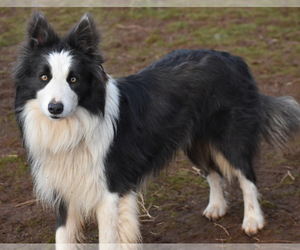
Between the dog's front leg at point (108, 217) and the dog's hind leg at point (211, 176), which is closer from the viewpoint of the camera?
the dog's front leg at point (108, 217)

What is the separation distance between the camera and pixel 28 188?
4910mm

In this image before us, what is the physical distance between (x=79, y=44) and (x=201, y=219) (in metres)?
2.39

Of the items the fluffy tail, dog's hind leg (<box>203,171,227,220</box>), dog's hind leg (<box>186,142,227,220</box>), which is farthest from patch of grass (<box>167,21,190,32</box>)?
dog's hind leg (<box>203,171,227,220</box>)

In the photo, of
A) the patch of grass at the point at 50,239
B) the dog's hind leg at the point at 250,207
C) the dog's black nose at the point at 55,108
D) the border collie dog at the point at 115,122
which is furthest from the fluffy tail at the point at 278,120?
the patch of grass at the point at 50,239

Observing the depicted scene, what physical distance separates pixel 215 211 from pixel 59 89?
7.76 ft

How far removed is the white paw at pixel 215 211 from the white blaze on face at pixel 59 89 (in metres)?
2.14

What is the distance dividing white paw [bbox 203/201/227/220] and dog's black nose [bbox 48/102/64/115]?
7.47 feet

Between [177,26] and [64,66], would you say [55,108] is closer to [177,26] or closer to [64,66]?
[64,66]

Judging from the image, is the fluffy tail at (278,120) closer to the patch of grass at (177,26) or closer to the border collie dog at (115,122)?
the border collie dog at (115,122)

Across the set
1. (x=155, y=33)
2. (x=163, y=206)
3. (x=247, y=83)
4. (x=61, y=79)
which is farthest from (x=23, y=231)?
(x=155, y=33)

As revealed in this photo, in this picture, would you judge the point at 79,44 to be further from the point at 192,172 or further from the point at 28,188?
the point at 192,172

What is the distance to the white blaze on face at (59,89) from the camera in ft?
9.96

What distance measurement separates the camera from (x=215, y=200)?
4570 millimetres

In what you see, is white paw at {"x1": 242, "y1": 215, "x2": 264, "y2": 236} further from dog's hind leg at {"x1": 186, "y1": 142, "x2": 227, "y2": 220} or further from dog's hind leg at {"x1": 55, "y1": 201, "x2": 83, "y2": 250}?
dog's hind leg at {"x1": 55, "y1": 201, "x2": 83, "y2": 250}
